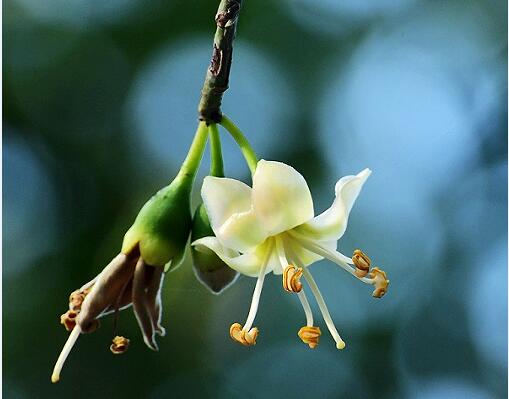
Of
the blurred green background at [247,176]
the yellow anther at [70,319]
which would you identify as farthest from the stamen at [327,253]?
the blurred green background at [247,176]

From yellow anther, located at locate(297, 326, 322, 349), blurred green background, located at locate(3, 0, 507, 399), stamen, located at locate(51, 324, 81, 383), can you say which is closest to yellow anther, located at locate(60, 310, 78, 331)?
stamen, located at locate(51, 324, 81, 383)

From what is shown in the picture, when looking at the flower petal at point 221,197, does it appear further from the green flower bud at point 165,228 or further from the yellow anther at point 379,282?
the yellow anther at point 379,282


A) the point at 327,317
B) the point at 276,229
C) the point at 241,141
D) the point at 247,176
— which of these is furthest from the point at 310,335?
the point at 247,176

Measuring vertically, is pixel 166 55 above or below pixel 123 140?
above

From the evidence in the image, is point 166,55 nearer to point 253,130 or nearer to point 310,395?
point 253,130

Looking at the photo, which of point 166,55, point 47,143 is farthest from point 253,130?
point 47,143

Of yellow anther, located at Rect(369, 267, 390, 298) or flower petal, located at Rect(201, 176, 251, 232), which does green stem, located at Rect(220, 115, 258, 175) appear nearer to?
flower petal, located at Rect(201, 176, 251, 232)
